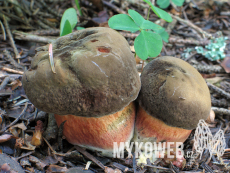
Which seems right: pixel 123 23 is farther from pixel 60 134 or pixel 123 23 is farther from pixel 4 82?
pixel 4 82

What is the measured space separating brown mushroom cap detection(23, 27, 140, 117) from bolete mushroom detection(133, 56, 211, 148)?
264 mm

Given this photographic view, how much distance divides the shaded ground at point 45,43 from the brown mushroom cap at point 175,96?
503mm

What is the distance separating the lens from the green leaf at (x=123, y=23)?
5.63ft

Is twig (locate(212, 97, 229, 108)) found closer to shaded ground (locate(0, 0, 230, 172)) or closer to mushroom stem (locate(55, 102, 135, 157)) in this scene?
shaded ground (locate(0, 0, 230, 172))

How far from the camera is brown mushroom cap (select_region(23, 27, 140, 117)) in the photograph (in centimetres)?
128

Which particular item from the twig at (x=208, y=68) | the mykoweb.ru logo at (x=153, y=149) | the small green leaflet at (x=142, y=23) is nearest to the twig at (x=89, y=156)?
the mykoweb.ru logo at (x=153, y=149)

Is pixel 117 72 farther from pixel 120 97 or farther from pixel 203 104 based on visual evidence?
pixel 203 104

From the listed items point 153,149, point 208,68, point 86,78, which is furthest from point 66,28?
point 208,68

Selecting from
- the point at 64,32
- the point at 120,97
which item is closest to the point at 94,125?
the point at 120,97

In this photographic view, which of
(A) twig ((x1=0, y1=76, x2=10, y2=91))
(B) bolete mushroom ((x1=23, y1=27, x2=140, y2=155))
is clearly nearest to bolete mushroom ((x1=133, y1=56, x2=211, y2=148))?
(B) bolete mushroom ((x1=23, y1=27, x2=140, y2=155))

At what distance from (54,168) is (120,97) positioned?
2.44 ft

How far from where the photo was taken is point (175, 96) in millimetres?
1508

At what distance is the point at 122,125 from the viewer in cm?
170

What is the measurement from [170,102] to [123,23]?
795 millimetres
